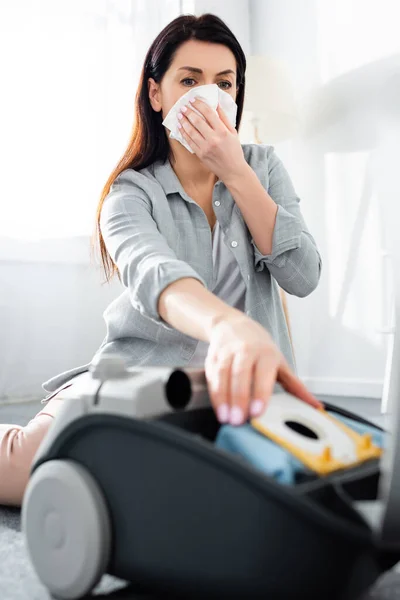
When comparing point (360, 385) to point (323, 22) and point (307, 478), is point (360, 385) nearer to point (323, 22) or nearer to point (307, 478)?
point (323, 22)

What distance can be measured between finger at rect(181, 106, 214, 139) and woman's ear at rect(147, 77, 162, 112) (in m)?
0.13

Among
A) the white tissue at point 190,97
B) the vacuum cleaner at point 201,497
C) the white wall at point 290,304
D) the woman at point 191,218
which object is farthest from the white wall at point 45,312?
the vacuum cleaner at point 201,497

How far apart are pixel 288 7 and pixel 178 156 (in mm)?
1785

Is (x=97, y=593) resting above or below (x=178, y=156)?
below

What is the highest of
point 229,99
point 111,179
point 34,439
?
point 229,99

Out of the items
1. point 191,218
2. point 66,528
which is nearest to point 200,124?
point 191,218

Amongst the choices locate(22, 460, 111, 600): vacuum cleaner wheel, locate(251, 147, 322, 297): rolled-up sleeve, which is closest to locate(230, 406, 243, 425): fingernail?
locate(22, 460, 111, 600): vacuum cleaner wheel

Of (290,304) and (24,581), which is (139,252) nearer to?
(24,581)

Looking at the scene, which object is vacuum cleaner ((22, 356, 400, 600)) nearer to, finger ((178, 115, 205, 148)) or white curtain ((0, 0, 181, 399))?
finger ((178, 115, 205, 148))

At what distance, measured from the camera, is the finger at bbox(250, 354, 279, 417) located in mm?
502

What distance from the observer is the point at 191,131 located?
0.97 metres

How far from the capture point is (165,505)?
0.45m

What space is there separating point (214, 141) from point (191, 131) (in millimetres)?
53

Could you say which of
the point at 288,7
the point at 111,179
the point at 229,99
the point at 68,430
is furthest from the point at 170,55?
the point at 288,7
